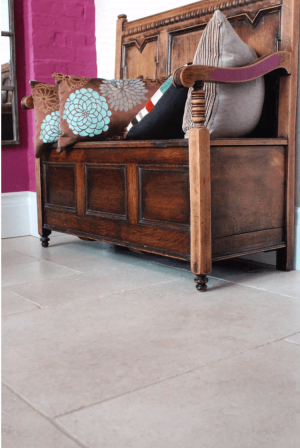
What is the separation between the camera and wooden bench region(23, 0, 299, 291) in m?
1.87

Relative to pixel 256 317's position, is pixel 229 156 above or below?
above

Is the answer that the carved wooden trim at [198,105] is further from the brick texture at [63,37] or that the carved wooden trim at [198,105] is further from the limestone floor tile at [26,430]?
the brick texture at [63,37]

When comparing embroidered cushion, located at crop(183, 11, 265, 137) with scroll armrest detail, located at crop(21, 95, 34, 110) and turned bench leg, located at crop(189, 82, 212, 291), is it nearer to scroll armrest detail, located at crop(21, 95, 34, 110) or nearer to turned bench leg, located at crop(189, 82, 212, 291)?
turned bench leg, located at crop(189, 82, 212, 291)

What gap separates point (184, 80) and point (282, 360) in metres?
1.00

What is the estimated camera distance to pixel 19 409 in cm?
102

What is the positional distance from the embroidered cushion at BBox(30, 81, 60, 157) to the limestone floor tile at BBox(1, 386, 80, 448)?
→ 6.07 feet

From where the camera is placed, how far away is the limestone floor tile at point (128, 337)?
1.14 metres

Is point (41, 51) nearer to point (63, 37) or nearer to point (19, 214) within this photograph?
point (63, 37)

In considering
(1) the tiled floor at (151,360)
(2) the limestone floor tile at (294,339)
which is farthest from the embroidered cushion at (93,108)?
(2) the limestone floor tile at (294,339)

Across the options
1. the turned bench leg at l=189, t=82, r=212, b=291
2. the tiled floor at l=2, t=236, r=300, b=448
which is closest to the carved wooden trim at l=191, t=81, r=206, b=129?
the turned bench leg at l=189, t=82, r=212, b=291

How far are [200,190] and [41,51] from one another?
6.23ft

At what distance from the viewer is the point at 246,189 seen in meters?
2.01

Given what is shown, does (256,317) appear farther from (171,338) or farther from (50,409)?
(50,409)

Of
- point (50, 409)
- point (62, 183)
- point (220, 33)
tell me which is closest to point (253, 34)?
point (220, 33)
